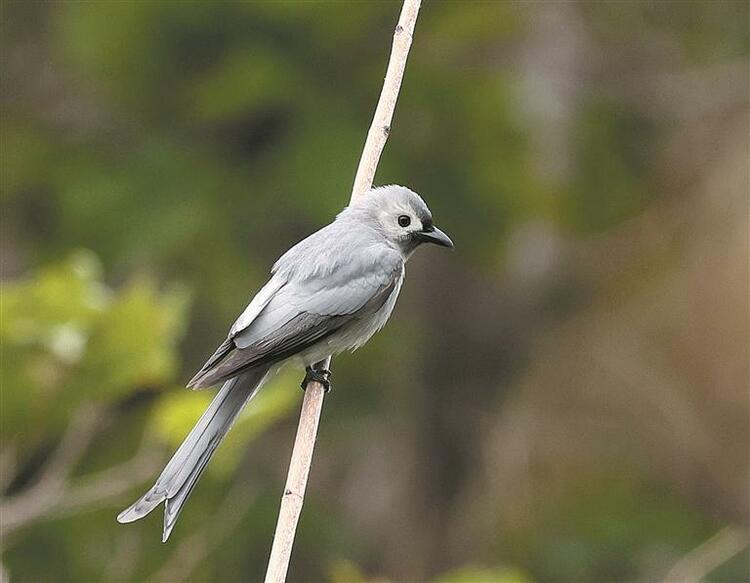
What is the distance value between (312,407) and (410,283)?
318 cm

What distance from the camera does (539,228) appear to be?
5457 mm

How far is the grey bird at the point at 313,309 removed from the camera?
271 centimetres

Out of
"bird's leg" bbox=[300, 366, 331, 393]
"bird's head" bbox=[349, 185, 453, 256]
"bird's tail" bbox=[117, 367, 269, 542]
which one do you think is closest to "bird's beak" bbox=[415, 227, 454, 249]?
"bird's head" bbox=[349, 185, 453, 256]

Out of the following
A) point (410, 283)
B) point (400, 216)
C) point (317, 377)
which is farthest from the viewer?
point (410, 283)

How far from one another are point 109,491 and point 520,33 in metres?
2.87

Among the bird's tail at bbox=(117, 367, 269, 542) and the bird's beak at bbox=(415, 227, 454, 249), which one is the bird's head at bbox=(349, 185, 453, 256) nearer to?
the bird's beak at bbox=(415, 227, 454, 249)

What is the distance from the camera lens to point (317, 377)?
2994mm

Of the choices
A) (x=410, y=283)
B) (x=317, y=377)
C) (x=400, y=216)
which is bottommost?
(x=410, y=283)

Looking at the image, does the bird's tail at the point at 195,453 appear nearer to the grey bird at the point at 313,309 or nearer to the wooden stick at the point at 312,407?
the grey bird at the point at 313,309

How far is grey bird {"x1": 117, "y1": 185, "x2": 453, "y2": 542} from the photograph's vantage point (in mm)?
2707

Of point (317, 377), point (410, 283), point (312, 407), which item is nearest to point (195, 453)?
point (312, 407)

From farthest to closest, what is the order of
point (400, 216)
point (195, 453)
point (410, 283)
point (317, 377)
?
point (410, 283) → point (400, 216) → point (317, 377) → point (195, 453)

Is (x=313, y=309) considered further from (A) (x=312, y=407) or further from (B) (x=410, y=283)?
(B) (x=410, y=283)

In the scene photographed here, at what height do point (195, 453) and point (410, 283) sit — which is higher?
point (195, 453)
